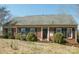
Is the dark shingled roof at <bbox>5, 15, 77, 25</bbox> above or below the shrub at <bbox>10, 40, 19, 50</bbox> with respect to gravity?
above

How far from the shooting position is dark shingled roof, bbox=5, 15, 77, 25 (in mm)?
17766

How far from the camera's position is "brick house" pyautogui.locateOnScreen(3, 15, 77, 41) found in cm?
1775

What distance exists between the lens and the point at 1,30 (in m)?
17.8

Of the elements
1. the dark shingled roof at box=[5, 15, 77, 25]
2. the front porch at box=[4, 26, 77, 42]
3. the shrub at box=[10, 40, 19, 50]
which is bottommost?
the shrub at box=[10, 40, 19, 50]

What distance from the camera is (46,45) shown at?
58.4 ft

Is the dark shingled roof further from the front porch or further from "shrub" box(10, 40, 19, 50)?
"shrub" box(10, 40, 19, 50)

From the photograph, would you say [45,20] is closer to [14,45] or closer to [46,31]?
[46,31]

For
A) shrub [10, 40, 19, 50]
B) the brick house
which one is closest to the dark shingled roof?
the brick house

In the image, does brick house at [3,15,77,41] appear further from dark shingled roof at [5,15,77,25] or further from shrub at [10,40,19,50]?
shrub at [10,40,19,50]

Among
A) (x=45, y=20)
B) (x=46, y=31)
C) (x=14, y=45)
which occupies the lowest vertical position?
(x=14, y=45)

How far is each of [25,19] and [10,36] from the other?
12.9 inches

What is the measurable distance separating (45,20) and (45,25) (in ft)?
0.24

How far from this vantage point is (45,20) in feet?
58.3

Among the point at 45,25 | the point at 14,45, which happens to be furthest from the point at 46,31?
the point at 14,45
